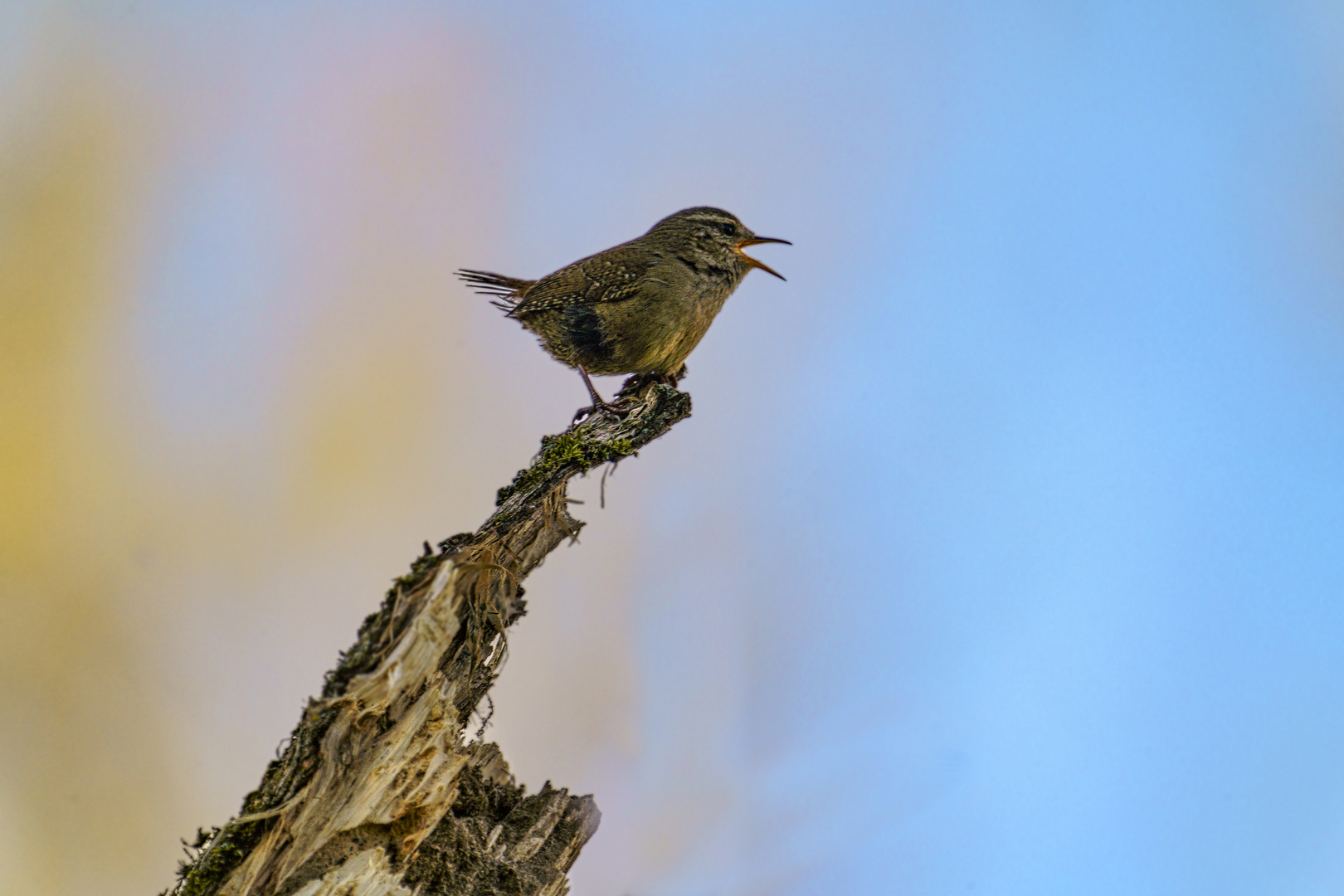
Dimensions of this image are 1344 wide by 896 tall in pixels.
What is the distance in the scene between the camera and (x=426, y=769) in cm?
368

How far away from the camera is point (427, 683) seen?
11.7 feet

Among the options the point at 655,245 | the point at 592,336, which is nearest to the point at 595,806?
the point at 592,336

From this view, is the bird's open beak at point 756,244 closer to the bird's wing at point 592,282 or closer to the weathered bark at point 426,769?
the bird's wing at point 592,282

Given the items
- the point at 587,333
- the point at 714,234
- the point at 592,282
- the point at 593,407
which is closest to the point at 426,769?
the point at 593,407

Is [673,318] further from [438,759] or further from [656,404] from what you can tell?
[438,759]

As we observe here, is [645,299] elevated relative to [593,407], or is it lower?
elevated

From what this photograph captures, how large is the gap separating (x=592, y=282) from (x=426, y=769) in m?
3.72

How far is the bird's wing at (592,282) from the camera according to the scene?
6.21 meters

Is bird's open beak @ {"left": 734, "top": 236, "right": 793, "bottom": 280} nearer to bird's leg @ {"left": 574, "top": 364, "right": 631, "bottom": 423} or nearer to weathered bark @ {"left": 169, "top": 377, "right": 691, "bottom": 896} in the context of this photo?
bird's leg @ {"left": 574, "top": 364, "right": 631, "bottom": 423}

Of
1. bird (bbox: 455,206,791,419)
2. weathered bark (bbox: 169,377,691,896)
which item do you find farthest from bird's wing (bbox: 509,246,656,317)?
weathered bark (bbox: 169,377,691,896)

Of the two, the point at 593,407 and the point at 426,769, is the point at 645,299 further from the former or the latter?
the point at 426,769

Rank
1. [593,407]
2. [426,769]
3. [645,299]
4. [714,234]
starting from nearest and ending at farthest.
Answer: [426,769] < [593,407] < [645,299] < [714,234]

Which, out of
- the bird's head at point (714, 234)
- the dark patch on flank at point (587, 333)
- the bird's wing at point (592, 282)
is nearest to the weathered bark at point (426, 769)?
the dark patch on flank at point (587, 333)

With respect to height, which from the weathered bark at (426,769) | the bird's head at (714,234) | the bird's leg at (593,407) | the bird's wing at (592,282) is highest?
the bird's head at (714,234)
